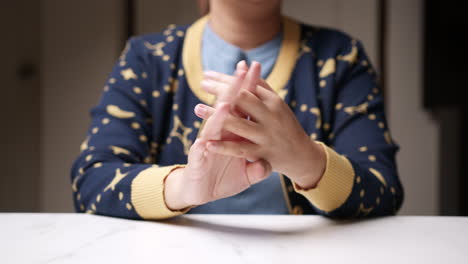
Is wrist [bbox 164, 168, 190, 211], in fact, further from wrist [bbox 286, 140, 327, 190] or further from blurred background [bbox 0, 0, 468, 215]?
blurred background [bbox 0, 0, 468, 215]

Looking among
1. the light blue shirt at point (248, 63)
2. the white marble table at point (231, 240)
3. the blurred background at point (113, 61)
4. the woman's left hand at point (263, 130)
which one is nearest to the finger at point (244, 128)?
the woman's left hand at point (263, 130)

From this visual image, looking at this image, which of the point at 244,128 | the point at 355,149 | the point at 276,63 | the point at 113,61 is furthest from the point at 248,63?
the point at 113,61

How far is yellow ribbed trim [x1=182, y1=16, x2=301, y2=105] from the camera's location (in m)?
0.75

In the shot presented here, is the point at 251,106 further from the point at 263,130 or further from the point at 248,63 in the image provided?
the point at 248,63

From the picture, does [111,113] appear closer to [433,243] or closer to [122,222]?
A: [122,222]

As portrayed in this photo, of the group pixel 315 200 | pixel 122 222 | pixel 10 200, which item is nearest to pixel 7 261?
pixel 122 222

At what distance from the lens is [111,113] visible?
0.71 meters

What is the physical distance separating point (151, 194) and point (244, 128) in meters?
0.17

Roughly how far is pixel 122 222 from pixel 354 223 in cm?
29

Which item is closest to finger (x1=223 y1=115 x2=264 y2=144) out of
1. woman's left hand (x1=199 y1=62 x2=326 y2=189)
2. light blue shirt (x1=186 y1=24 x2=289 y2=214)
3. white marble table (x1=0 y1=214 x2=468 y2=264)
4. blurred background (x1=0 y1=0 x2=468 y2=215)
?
woman's left hand (x1=199 y1=62 x2=326 y2=189)

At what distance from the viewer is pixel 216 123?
0.42 m

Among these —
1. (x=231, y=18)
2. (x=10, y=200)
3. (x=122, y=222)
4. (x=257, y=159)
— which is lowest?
(x=10, y=200)

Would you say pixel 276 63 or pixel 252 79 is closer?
pixel 252 79

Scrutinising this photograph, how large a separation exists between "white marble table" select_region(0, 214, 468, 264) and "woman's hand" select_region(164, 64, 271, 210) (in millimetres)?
35
